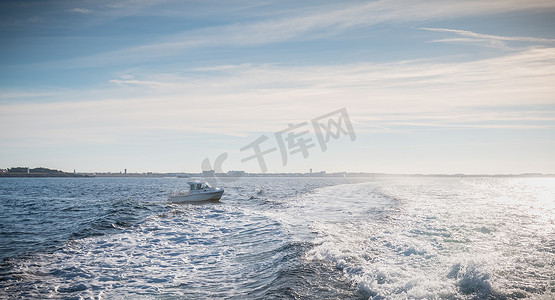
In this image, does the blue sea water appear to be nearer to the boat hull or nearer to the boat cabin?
the boat hull

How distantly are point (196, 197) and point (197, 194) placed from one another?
44 centimetres

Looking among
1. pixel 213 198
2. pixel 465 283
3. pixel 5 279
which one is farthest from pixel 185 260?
pixel 213 198

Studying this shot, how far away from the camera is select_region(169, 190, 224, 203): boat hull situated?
4527 cm

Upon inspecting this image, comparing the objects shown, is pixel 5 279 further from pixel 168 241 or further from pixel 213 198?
pixel 213 198

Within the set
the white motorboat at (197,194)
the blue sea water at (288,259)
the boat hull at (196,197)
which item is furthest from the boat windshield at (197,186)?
the blue sea water at (288,259)

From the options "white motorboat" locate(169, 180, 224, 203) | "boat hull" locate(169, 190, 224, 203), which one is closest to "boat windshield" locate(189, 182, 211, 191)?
"white motorboat" locate(169, 180, 224, 203)

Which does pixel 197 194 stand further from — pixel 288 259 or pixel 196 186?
pixel 288 259

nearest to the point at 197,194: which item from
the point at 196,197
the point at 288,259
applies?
the point at 196,197

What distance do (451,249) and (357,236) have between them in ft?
16.4

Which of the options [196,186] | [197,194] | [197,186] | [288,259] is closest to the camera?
[288,259]

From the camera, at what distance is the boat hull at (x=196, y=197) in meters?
45.3

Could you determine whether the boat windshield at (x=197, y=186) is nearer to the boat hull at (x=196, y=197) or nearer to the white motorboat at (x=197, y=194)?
the white motorboat at (x=197, y=194)

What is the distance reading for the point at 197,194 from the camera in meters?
46.2

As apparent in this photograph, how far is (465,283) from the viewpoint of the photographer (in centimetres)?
1048
